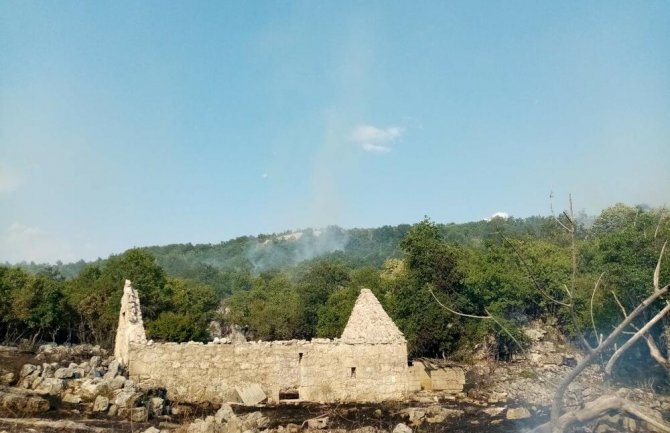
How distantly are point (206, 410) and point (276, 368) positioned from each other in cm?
306

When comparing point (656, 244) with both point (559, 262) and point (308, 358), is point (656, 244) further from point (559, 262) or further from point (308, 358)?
point (308, 358)

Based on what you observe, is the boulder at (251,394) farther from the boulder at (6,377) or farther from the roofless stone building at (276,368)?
the boulder at (6,377)

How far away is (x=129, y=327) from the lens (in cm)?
1958

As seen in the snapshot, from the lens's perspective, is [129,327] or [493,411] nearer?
[493,411]

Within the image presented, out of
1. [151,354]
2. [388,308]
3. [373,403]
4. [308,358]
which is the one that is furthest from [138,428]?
[388,308]

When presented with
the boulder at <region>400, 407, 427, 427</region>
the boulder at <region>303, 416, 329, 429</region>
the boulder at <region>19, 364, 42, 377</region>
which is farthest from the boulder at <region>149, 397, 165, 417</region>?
the boulder at <region>400, 407, 427, 427</region>

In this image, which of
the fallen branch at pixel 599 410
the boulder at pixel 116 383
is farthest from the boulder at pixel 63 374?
the fallen branch at pixel 599 410

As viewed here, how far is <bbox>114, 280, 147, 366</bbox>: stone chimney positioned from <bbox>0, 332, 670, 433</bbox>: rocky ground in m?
0.96

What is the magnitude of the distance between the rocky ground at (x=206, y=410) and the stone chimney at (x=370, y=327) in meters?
2.27

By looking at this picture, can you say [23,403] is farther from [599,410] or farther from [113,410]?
[599,410]

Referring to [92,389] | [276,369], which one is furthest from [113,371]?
[276,369]

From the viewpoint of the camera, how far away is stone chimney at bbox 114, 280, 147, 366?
1911 cm

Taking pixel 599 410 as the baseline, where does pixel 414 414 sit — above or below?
below

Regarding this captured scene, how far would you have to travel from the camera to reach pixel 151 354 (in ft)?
60.9
